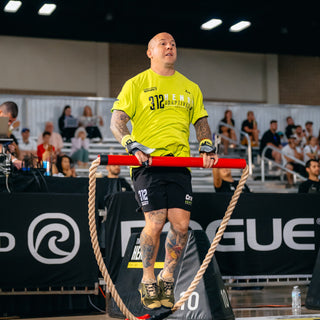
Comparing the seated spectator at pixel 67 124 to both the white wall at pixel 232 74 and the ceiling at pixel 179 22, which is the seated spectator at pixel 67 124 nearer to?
the ceiling at pixel 179 22

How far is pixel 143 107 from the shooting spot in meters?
4.58

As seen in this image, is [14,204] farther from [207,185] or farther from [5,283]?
[207,185]

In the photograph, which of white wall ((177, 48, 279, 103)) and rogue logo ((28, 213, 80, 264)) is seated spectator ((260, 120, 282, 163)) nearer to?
white wall ((177, 48, 279, 103))

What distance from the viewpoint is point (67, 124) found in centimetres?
1678

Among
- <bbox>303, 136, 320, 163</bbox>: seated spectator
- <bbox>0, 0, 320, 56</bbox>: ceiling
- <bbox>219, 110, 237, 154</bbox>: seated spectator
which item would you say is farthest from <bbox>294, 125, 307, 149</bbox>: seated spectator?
<bbox>0, 0, 320, 56</bbox>: ceiling

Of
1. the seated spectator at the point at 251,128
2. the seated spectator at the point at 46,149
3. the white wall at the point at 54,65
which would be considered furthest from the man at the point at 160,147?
the white wall at the point at 54,65

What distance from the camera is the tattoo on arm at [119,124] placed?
4473 mm

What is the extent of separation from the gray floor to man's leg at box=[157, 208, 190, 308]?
2021 millimetres

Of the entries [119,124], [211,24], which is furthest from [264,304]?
[211,24]

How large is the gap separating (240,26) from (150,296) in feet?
53.6

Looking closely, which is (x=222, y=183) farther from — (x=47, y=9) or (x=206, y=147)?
(x=47, y=9)

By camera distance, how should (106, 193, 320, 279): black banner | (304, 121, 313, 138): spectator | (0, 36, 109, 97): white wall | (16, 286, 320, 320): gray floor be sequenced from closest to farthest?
1. (16, 286, 320, 320): gray floor
2. (106, 193, 320, 279): black banner
3. (304, 121, 313, 138): spectator
4. (0, 36, 109, 97): white wall

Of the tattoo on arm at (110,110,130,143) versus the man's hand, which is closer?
the man's hand

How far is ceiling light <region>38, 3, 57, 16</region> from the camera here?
17.2 metres
